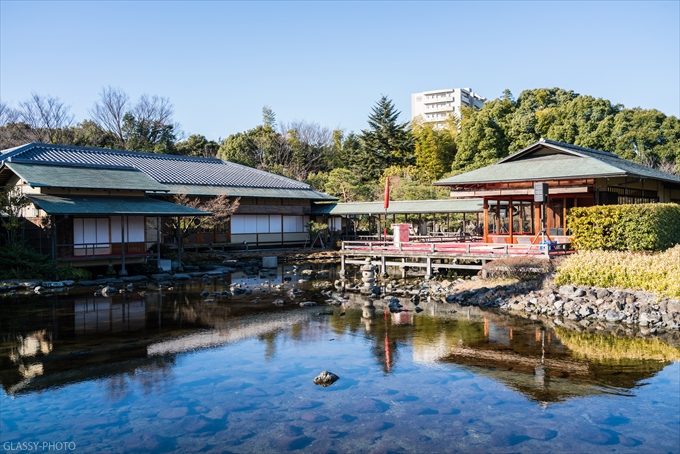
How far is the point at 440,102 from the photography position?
331ft

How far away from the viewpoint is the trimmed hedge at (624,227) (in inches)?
733

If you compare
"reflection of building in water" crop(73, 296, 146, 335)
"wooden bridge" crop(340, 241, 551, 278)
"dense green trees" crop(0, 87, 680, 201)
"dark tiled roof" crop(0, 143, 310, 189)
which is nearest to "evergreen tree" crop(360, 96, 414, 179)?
"dense green trees" crop(0, 87, 680, 201)

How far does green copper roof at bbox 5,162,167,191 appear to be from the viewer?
81.6ft

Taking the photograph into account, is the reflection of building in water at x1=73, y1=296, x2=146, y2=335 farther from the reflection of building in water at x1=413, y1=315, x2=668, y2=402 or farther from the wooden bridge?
the wooden bridge

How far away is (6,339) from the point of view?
14.0 metres

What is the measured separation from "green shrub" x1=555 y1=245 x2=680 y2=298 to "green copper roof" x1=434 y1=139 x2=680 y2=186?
4.90m

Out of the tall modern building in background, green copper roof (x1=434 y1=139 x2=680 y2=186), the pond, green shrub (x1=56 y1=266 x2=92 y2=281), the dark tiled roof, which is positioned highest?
the tall modern building in background

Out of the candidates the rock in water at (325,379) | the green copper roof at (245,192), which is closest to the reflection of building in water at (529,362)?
the rock in water at (325,379)

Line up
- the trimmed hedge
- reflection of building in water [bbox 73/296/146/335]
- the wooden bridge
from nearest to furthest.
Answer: reflection of building in water [bbox 73/296/146/335], the trimmed hedge, the wooden bridge

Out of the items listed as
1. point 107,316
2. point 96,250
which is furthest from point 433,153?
point 107,316

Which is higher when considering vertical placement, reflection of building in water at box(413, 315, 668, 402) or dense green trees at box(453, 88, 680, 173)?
dense green trees at box(453, 88, 680, 173)

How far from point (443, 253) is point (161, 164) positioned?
69.3 feet

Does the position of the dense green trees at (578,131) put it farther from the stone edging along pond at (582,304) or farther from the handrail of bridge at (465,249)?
the stone edging along pond at (582,304)

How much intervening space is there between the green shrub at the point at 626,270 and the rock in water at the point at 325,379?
10025 mm
